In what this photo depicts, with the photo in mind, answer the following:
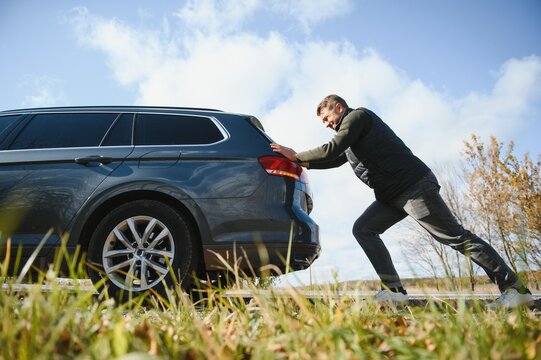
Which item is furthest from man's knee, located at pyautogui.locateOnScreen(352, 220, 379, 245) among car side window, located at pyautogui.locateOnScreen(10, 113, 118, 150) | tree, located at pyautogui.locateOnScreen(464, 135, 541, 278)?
tree, located at pyautogui.locateOnScreen(464, 135, 541, 278)

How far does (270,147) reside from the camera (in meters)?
3.93

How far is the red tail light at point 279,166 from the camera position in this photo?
383 centimetres

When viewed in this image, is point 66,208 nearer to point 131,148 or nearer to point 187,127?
point 131,148

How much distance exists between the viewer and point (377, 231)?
4422 mm

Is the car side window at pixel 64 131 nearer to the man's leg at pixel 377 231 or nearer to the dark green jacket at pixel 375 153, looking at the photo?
the dark green jacket at pixel 375 153

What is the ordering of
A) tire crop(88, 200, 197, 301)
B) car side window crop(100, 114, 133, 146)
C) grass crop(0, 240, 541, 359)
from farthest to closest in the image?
car side window crop(100, 114, 133, 146)
tire crop(88, 200, 197, 301)
grass crop(0, 240, 541, 359)

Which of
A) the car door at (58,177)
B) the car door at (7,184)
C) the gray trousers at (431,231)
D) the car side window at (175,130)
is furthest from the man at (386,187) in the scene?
the car door at (7,184)

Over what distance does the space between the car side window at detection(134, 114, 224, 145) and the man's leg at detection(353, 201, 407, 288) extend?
1583mm

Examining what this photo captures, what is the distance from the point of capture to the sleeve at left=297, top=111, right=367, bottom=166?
13.4 ft

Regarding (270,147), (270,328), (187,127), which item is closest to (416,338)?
(270,328)

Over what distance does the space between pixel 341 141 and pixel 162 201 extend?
5.35 ft

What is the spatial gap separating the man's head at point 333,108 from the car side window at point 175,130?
1080 millimetres

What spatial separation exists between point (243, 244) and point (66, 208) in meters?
1.54

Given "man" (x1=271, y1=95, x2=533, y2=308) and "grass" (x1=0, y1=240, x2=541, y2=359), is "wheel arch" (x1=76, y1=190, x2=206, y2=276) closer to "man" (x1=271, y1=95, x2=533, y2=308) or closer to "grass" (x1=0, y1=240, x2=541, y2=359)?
"man" (x1=271, y1=95, x2=533, y2=308)
